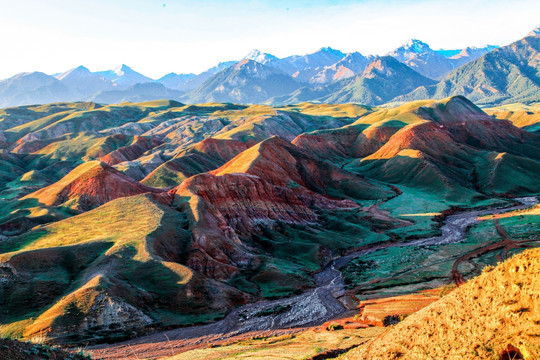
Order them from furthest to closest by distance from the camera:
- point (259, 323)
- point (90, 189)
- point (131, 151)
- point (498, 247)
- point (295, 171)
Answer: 1. point (131, 151)
2. point (295, 171)
3. point (90, 189)
4. point (498, 247)
5. point (259, 323)

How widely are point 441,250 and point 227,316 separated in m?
38.7

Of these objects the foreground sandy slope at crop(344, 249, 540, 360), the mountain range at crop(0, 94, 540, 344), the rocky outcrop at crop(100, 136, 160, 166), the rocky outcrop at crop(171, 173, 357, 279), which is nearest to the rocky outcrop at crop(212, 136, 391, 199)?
the mountain range at crop(0, 94, 540, 344)

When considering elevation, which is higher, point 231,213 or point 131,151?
point 131,151

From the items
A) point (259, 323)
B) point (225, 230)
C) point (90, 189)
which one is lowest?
point (259, 323)

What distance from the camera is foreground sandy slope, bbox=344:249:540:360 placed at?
58.4 feet

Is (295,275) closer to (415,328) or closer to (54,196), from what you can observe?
(415,328)

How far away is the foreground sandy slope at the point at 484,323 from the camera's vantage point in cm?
1781

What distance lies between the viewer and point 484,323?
19234 mm

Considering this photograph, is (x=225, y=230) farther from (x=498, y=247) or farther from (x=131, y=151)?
(x=131, y=151)

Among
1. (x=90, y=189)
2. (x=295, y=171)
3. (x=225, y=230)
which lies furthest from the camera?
(x=295, y=171)

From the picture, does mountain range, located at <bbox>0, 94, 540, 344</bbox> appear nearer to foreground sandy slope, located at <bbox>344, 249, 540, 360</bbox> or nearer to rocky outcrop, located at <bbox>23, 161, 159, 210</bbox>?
rocky outcrop, located at <bbox>23, 161, 159, 210</bbox>

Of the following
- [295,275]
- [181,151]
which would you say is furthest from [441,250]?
[181,151]

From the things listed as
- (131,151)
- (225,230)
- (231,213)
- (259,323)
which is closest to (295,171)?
(231,213)

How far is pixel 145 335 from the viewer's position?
43.7 metres
